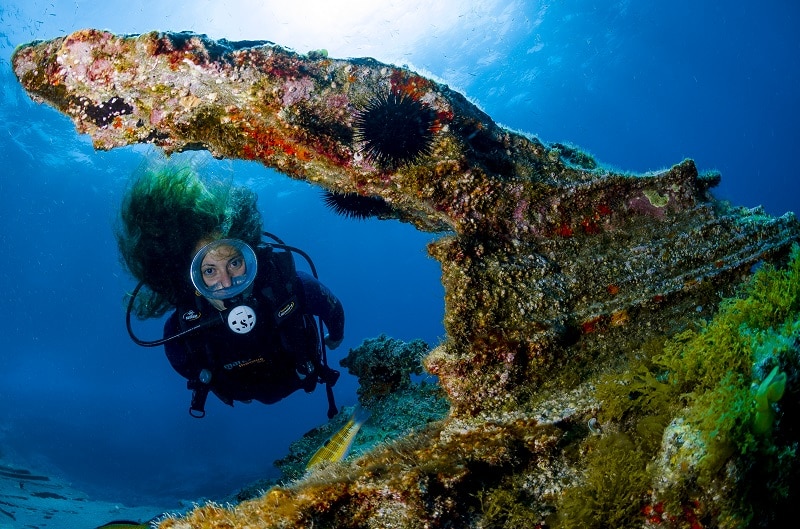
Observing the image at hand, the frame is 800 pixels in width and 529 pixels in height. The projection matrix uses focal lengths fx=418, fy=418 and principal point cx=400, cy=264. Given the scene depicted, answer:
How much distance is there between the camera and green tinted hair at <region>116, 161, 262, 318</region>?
7582 millimetres

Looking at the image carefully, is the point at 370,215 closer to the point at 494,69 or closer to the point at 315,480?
the point at 315,480

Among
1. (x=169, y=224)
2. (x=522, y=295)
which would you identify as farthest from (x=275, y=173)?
(x=522, y=295)

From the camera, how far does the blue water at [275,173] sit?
34.5 meters

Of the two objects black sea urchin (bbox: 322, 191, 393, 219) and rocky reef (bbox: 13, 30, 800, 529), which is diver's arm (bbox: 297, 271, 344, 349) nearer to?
black sea urchin (bbox: 322, 191, 393, 219)

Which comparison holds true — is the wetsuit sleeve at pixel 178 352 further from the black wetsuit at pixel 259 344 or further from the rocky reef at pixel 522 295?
the rocky reef at pixel 522 295

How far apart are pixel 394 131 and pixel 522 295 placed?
→ 1770mm

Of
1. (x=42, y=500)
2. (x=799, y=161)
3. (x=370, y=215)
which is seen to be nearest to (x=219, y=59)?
(x=370, y=215)

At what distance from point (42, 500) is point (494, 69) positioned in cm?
5788

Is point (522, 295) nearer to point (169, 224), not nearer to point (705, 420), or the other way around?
point (705, 420)

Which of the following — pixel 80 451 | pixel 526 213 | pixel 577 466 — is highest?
pixel 80 451

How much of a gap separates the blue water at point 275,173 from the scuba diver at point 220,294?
1.15m

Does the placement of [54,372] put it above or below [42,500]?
above

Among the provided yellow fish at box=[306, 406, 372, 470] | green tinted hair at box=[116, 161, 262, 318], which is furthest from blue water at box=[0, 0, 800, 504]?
yellow fish at box=[306, 406, 372, 470]

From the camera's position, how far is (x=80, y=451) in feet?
109
